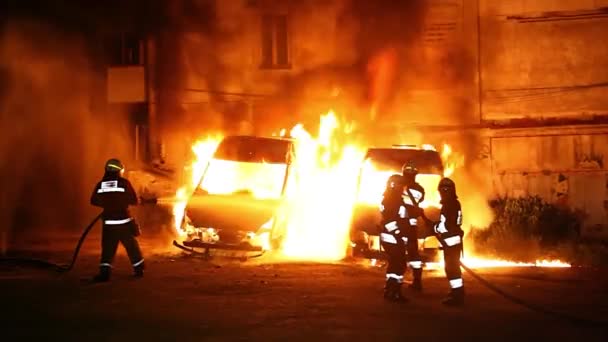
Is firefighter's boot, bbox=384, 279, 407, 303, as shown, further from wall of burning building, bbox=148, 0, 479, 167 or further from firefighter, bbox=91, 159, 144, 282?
wall of burning building, bbox=148, 0, 479, 167

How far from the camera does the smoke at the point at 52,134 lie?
65.1ft

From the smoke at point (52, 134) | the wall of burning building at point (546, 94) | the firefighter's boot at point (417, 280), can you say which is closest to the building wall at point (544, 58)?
the wall of burning building at point (546, 94)

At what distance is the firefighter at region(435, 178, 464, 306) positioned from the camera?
8.58 metres

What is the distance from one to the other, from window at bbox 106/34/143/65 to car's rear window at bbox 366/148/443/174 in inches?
457

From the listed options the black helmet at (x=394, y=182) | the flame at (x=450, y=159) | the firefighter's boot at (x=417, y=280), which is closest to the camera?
the black helmet at (x=394, y=182)

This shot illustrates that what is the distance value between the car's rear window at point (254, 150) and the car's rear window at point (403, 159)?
1720 millimetres

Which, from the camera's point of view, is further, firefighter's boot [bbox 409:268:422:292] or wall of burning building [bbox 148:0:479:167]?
wall of burning building [bbox 148:0:479:167]

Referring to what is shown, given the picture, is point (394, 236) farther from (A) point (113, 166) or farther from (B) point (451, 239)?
(A) point (113, 166)

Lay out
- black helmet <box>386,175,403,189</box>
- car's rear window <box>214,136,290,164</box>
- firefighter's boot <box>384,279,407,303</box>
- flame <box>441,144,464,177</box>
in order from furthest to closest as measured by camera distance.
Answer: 1. flame <box>441,144,464,177</box>
2. car's rear window <box>214,136,290,164</box>
3. black helmet <box>386,175,403,189</box>
4. firefighter's boot <box>384,279,407,303</box>

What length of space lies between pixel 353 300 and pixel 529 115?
38.8 ft

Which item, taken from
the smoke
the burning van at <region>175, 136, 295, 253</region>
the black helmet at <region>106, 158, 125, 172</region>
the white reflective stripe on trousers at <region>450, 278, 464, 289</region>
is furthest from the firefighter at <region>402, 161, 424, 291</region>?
the smoke

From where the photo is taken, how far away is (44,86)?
20.0m

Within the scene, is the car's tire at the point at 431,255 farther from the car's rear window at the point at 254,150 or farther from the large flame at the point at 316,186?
the car's rear window at the point at 254,150

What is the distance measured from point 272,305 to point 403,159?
5.01 m
